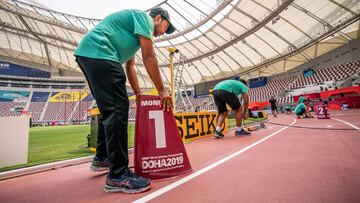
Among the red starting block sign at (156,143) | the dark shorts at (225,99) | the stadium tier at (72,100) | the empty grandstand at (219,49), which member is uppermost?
the empty grandstand at (219,49)

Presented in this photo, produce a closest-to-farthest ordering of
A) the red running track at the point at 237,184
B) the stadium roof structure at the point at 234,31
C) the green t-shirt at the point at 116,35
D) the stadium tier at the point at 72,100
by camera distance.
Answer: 1. the red running track at the point at 237,184
2. the green t-shirt at the point at 116,35
3. the stadium roof structure at the point at 234,31
4. the stadium tier at the point at 72,100

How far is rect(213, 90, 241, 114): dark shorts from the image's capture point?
4.70m

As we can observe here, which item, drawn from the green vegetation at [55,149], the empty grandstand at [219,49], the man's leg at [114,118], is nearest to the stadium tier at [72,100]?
the empty grandstand at [219,49]

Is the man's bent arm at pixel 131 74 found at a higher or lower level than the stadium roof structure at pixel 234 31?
lower

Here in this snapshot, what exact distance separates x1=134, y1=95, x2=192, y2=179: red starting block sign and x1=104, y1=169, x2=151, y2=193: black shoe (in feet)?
0.71

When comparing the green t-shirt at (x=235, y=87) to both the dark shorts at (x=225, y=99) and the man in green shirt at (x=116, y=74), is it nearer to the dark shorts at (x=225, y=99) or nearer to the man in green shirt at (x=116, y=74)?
the dark shorts at (x=225, y=99)

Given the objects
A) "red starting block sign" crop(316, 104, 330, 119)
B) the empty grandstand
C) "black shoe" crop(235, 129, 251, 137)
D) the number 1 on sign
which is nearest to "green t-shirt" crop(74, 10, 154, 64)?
the number 1 on sign

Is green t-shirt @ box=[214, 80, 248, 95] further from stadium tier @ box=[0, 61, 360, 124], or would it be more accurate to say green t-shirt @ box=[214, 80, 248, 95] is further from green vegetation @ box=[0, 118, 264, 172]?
stadium tier @ box=[0, 61, 360, 124]

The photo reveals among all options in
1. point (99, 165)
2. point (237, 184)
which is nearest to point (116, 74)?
point (99, 165)

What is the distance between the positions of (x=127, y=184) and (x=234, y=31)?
24.8m

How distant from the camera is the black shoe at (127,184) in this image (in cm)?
140

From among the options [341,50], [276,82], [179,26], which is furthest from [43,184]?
[276,82]

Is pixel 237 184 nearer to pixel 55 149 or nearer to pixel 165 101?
pixel 165 101

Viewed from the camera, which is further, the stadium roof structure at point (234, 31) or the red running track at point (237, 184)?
the stadium roof structure at point (234, 31)
